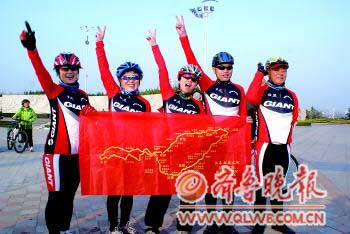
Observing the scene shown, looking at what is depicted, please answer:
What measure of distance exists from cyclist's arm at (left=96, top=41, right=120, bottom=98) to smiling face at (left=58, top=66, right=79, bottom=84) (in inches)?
19.6

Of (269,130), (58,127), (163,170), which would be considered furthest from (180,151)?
(58,127)

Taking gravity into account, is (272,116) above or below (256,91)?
below

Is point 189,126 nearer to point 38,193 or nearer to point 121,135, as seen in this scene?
point 121,135

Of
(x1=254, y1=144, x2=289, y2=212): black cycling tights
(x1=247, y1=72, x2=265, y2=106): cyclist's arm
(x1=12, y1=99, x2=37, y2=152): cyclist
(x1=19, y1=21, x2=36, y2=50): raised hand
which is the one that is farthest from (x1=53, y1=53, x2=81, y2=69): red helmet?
(x1=12, y1=99, x2=37, y2=152): cyclist

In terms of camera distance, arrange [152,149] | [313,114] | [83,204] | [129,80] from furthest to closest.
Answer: [313,114], [83,204], [129,80], [152,149]

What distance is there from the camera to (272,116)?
515 centimetres

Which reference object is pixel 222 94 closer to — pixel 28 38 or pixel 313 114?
pixel 28 38

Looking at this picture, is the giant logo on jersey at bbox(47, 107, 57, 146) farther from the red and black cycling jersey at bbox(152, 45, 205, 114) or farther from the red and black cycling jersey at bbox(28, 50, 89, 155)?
the red and black cycling jersey at bbox(152, 45, 205, 114)

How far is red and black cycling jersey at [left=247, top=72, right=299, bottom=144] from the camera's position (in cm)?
514

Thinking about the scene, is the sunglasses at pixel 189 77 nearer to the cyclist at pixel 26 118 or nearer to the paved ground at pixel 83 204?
the paved ground at pixel 83 204

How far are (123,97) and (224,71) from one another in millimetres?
1418

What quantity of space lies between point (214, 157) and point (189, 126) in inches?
20.9

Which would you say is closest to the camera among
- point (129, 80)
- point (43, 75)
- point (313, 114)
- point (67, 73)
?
point (43, 75)

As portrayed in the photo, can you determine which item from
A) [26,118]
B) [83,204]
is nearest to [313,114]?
[26,118]
